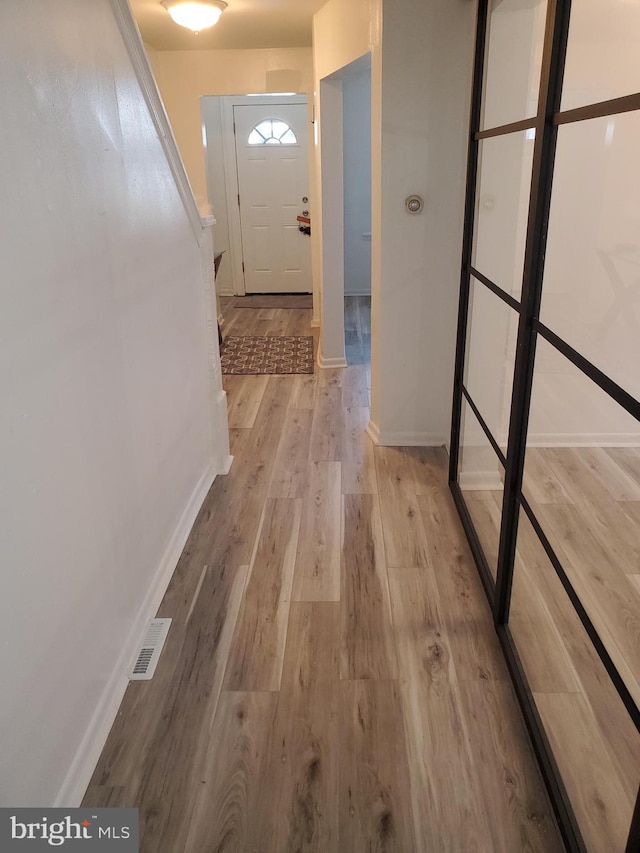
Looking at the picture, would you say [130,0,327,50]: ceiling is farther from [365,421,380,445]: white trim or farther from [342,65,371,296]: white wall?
[365,421,380,445]: white trim

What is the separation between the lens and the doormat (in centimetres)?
712

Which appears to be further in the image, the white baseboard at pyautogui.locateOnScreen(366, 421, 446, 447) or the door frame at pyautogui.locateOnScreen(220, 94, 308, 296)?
the door frame at pyautogui.locateOnScreen(220, 94, 308, 296)

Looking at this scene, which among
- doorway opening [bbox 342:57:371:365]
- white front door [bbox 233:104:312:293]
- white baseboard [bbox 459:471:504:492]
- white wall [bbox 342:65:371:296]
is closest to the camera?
white baseboard [bbox 459:471:504:492]

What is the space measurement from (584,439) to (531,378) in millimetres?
365

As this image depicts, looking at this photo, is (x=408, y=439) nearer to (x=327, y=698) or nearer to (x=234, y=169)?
(x=327, y=698)

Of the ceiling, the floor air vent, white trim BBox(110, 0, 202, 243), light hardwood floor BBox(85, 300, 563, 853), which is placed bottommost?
light hardwood floor BBox(85, 300, 563, 853)

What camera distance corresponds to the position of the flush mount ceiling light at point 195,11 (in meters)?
3.71

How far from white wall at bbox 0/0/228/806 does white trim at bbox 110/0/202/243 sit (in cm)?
5

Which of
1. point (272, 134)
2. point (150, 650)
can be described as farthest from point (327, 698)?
point (272, 134)

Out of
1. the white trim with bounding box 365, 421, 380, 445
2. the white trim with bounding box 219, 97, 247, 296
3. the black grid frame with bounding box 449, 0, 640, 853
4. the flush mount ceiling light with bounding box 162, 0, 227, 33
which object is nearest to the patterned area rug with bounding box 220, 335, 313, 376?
the white trim with bounding box 365, 421, 380, 445

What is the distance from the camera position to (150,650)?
208 centimetres

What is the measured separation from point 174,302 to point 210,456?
0.90 meters

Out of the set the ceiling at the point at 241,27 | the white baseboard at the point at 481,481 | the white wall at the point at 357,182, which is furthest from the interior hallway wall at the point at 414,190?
the white wall at the point at 357,182

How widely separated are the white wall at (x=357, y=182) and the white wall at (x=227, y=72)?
1301 millimetres
